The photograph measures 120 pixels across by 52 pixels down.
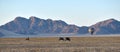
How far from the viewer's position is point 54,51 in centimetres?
4659

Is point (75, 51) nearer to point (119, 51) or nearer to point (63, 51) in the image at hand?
point (63, 51)

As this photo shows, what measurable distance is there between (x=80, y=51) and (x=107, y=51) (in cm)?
354

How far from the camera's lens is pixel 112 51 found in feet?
148

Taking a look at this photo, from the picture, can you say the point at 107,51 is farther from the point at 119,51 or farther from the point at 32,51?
the point at 32,51

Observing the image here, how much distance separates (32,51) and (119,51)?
11.5 meters

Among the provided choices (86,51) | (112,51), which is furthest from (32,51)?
(112,51)

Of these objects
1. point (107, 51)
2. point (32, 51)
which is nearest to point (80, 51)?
point (107, 51)

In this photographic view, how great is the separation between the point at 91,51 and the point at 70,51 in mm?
2886

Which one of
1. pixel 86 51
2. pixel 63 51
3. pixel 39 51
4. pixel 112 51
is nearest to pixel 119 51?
pixel 112 51

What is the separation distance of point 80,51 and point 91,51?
1.64 m

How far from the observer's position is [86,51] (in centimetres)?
4553

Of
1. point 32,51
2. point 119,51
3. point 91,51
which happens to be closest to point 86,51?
point 91,51

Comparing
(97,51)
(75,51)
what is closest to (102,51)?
(97,51)

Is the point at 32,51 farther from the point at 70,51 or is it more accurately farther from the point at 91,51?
the point at 91,51
